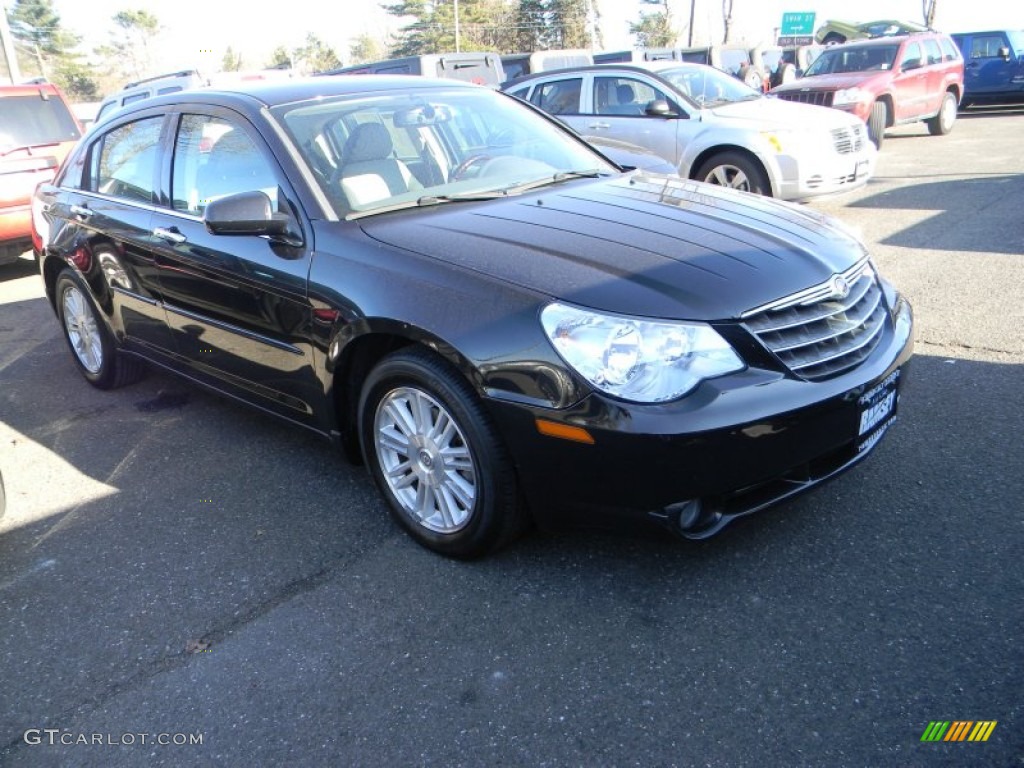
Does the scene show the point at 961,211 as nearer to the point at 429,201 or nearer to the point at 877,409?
the point at 877,409

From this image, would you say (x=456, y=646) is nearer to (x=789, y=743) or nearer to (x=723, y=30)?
(x=789, y=743)

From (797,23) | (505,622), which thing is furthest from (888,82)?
(797,23)

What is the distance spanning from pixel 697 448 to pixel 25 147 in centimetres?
896

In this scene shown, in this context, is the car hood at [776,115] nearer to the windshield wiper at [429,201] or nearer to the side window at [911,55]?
the windshield wiper at [429,201]

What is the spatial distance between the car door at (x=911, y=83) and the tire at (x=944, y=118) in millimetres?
1145

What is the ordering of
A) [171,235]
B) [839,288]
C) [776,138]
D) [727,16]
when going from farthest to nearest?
1. [727,16]
2. [776,138]
3. [171,235]
4. [839,288]

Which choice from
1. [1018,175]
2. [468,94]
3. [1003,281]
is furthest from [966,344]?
[1018,175]

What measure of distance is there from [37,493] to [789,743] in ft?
11.5

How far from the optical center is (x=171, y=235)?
4055mm

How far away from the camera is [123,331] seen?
4.83 meters

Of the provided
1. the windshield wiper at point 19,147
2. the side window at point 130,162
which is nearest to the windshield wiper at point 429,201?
the side window at point 130,162

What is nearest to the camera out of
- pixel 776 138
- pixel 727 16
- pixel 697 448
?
pixel 697 448

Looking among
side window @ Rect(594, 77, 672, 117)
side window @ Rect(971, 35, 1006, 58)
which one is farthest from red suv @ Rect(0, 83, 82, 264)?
side window @ Rect(971, 35, 1006, 58)

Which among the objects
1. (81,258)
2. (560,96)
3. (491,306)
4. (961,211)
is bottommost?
(961,211)
